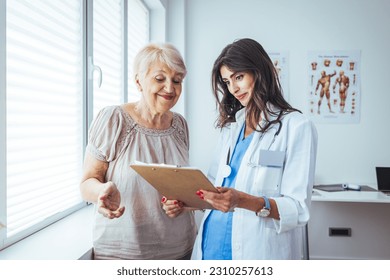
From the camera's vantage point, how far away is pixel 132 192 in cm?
98

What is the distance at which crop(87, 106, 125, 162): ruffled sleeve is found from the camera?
94 cm

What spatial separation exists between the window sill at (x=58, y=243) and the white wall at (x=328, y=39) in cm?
164

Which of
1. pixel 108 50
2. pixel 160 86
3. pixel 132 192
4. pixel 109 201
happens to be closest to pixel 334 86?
pixel 108 50

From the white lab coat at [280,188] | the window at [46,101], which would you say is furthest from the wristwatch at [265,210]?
the window at [46,101]

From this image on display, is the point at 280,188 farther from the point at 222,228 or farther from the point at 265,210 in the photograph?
the point at 222,228

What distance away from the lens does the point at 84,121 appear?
1.45 meters

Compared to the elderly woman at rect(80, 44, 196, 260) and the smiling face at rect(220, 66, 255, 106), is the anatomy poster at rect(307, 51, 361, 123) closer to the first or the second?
the smiling face at rect(220, 66, 255, 106)

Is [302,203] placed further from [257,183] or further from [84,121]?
[84,121]

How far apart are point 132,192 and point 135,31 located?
58.1 inches

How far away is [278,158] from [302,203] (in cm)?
14

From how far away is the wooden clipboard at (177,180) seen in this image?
2.45 feet

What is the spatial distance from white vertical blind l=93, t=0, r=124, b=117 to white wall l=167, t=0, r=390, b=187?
2.50ft
